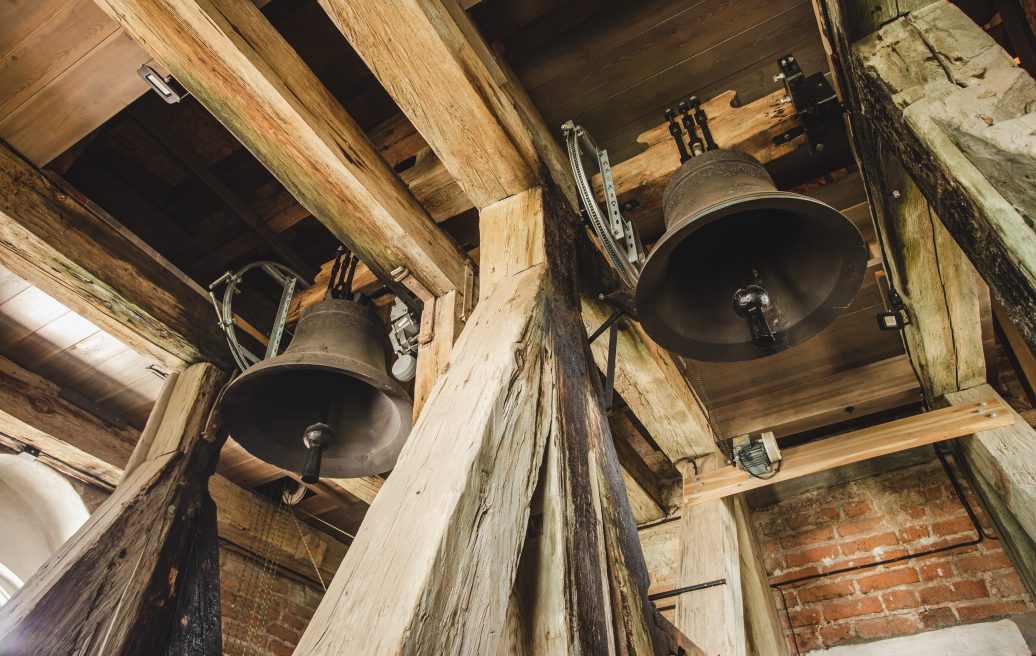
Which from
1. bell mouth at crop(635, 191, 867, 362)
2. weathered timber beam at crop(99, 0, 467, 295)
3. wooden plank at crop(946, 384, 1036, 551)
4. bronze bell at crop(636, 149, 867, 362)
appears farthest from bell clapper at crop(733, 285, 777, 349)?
wooden plank at crop(946, 384, 1036, 551)

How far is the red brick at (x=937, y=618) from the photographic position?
2.46m

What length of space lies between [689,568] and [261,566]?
247 centimetres

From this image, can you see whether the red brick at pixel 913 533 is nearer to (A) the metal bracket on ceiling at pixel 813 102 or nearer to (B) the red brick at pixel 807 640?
(B) the red brick at pixel 807 640

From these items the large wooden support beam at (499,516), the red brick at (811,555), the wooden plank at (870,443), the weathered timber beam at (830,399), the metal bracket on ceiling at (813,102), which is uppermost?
the weathered timber beam at (830,399)

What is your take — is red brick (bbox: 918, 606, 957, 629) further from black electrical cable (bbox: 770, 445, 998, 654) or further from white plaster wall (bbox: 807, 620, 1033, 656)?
black electrical cable (bbox: 770, 445, 998, 654)

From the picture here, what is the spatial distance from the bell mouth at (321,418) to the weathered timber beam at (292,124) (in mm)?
407

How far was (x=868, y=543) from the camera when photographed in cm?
280

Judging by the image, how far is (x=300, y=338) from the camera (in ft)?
5.95

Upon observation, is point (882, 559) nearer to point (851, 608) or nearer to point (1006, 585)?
point (851, 608)

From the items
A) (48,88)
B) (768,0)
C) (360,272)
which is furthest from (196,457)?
(768,0)

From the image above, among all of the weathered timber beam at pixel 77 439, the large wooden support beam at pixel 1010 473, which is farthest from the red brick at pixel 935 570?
the weathered timber beam at pixel 77 439

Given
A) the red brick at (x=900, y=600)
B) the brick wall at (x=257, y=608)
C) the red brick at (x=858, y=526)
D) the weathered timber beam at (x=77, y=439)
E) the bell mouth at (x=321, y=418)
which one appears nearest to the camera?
the bell mouth at (x=321, y=418)

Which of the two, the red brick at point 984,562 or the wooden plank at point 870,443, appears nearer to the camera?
the wooden plank at point 870,443

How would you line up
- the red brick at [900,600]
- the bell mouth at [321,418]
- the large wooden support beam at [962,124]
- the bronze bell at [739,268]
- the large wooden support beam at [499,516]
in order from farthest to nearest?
the red brick at [900,600] → the bell mouth at [321,418] → the bronze bell at [739,268] → the large wooden support beam at [962,124] → the large wooden support beam at [499,516]
